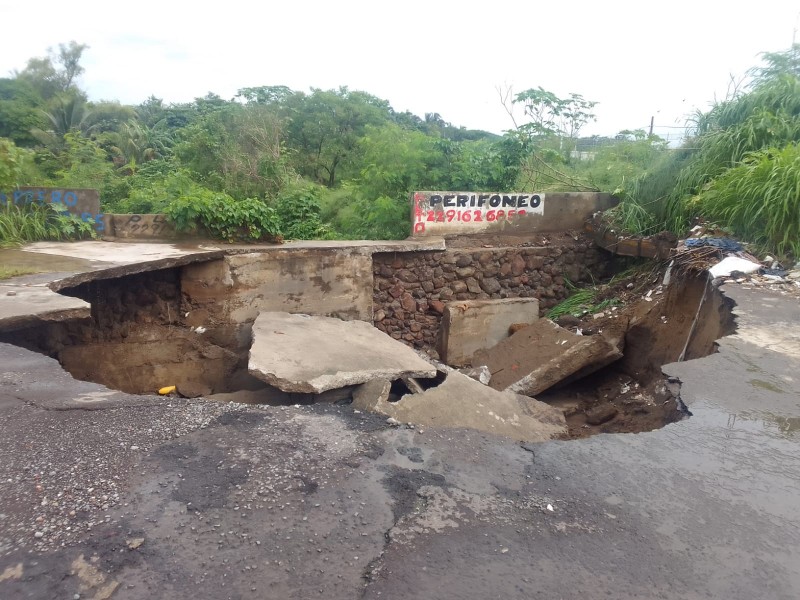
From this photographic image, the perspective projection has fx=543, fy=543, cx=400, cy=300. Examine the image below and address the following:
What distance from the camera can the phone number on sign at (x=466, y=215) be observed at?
7.11 metres

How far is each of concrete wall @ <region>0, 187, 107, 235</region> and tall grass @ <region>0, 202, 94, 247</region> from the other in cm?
7

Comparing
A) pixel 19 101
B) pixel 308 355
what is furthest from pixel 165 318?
pixel 19 101

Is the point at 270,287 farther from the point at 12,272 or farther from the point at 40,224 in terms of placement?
the point at 40,224

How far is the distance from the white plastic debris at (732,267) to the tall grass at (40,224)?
6.78 metres

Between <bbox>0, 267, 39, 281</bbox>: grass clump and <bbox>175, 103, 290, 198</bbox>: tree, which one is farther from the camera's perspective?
<bbox>175, 103, 290, 198</bbox>: tree

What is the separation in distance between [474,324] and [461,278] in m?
0.64

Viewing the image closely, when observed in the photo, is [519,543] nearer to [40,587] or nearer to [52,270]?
[40,587]

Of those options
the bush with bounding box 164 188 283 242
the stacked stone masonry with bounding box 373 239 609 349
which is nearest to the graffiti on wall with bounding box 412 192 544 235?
the stacked stone masonry with bounding box 373 239 609 349

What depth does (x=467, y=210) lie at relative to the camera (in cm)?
728

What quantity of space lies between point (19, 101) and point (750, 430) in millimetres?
30172

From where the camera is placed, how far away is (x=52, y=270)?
4.76 metres

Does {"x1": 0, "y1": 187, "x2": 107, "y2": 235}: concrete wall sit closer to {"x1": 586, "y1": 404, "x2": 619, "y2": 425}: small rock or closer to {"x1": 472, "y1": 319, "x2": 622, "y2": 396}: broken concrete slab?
{"x1": 472, "y1": 319, "x2": 622, "y2": 396}: broken concrete slab

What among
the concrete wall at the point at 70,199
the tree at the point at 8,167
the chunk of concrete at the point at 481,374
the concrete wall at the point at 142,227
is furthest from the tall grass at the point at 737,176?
the tree at the point at 8,167

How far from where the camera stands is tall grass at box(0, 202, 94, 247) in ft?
20.1
